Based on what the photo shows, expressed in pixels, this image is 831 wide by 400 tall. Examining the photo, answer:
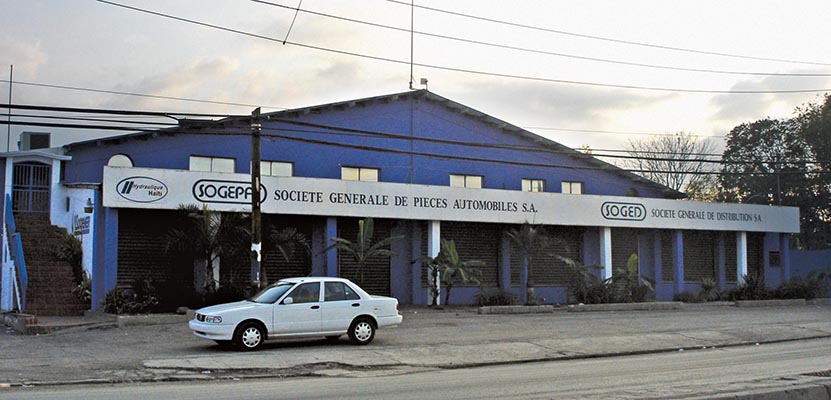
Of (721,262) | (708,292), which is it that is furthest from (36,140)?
(721,262)

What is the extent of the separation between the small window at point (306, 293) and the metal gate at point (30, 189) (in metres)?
17.4

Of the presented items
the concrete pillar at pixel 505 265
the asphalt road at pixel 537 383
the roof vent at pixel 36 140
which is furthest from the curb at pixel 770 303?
the roof vent at pixel 36 140

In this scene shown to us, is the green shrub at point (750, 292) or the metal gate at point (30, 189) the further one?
the green shrub at point (750, 292)

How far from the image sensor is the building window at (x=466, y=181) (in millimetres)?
35219

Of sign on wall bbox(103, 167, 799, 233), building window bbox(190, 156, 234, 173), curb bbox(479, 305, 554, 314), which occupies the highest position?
building window bbox(190, 156, 234, 173)

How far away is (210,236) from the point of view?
82.2 feet

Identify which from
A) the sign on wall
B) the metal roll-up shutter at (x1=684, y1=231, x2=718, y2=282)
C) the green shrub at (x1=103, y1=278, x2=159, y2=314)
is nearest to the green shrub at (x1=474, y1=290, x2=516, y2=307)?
the sign on wall

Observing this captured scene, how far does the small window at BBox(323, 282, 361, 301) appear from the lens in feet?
61.2

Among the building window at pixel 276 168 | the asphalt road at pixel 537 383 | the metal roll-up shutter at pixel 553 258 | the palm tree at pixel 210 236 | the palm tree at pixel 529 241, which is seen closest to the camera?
the asphalt road at pixel 537 383

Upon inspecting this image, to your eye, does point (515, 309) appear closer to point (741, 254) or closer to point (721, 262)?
point (721, 262)

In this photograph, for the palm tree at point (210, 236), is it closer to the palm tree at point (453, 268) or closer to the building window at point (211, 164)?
the building window at point (211, 164)

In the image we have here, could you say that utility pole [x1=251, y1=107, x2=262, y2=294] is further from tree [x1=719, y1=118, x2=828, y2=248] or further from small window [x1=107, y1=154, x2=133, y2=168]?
tree [x1=719, y1=118, x2=828, y2=248]

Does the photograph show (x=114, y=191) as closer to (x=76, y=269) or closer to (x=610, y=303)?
(x=76, y=269)

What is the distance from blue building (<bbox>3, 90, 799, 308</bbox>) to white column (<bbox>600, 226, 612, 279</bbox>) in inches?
Answer: 5.0
